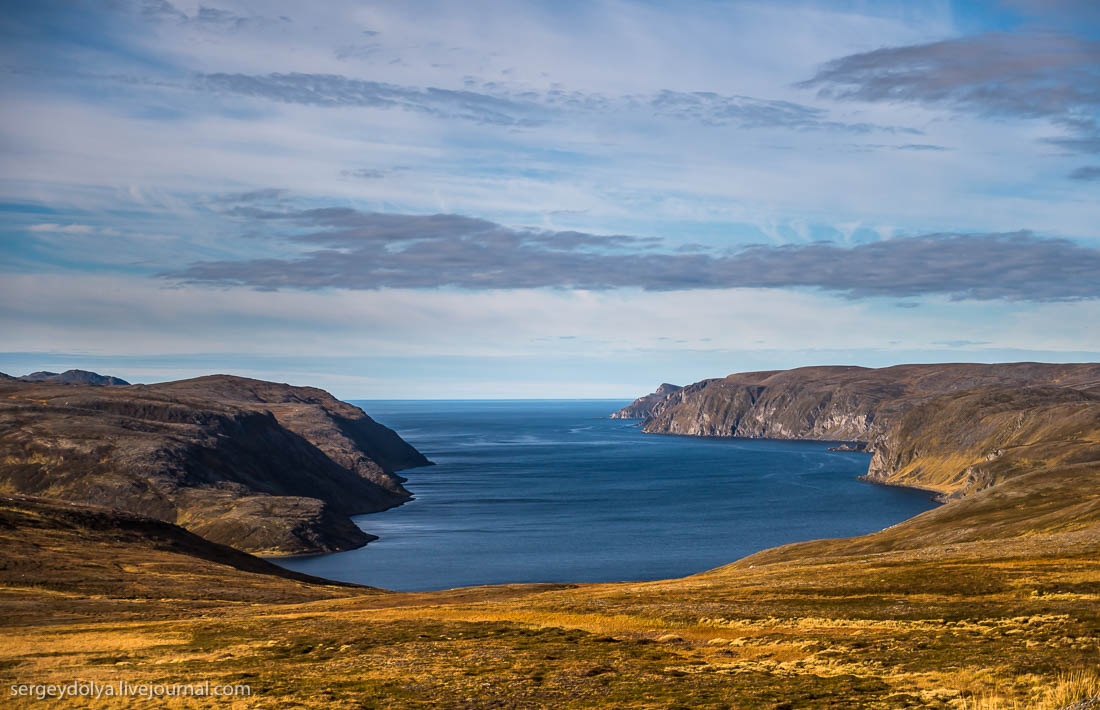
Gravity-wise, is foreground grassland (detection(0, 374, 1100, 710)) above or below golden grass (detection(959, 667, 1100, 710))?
below

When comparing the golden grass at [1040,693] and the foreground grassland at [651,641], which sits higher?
the golden grass at [1040,693]

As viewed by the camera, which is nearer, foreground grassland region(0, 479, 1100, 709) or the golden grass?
the golden grass

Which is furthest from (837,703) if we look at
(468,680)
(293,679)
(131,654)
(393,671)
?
(131,654)

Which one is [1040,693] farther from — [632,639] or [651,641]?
[632,639]

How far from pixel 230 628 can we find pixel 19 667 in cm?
1555

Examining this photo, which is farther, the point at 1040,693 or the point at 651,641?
the point at 651,641

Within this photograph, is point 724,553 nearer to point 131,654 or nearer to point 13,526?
point 13,526

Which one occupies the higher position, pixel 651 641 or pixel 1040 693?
pixel 1040 693

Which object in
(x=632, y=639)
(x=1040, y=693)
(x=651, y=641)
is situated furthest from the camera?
(x=632, y=639)

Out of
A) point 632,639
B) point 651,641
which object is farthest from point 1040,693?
point 632,639

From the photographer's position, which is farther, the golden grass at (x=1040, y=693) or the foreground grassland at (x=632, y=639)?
the foreground grassland at (x=632, y=639)

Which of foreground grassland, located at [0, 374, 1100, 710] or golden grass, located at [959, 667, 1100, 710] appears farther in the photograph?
foreground grassland, located at [0, 374, 1100, 710]

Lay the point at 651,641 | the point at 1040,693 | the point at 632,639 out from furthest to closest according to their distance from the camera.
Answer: the point at 632,639, the point at 651,641, the point at 1040,693

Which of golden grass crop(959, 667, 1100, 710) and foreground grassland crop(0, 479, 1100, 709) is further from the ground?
golden grass crop(959, 667, 1100, 710)
